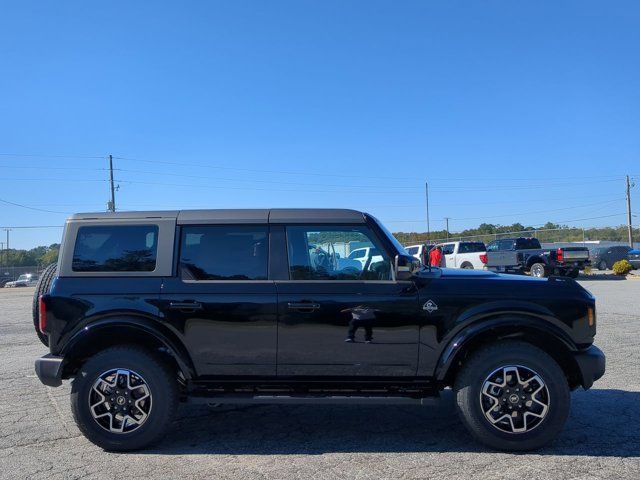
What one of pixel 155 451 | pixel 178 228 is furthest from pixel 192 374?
pixel 178 228

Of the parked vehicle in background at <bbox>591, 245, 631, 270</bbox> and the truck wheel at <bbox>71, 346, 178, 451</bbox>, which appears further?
the parked vehicle in background at <bbox>591, 245, 631, 270</bbox>

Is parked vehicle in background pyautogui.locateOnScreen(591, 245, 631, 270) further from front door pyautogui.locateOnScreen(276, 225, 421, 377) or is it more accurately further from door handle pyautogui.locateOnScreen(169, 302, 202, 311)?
door handle pyautogui.locateOnScreen(169, 302, 202, 311)

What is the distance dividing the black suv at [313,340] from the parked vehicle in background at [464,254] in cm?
2112

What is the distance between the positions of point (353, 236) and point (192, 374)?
180 cm

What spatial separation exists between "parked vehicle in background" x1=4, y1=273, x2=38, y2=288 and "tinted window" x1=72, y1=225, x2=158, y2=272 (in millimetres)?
50484

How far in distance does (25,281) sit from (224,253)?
5428 centimetres

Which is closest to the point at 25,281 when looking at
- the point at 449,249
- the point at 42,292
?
the point at 449,249

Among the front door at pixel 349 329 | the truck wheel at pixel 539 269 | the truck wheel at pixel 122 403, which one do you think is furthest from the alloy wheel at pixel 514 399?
the truck wheel at pixel 539 269

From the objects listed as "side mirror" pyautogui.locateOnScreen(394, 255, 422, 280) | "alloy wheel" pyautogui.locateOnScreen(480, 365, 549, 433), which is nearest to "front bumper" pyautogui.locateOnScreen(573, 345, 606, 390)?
"alloy wheel" pyautogui.locateOnScreen(480, 365, 549, 433)

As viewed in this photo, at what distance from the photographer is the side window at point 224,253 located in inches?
183

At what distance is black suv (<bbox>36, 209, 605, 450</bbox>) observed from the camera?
4391 mm

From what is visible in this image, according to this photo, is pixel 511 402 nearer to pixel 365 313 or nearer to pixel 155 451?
pixel 365 313

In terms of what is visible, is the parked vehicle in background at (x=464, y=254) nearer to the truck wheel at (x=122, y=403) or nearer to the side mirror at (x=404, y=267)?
the side mirror at (x=404, y=267)

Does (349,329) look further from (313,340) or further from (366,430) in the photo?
(366,430)
